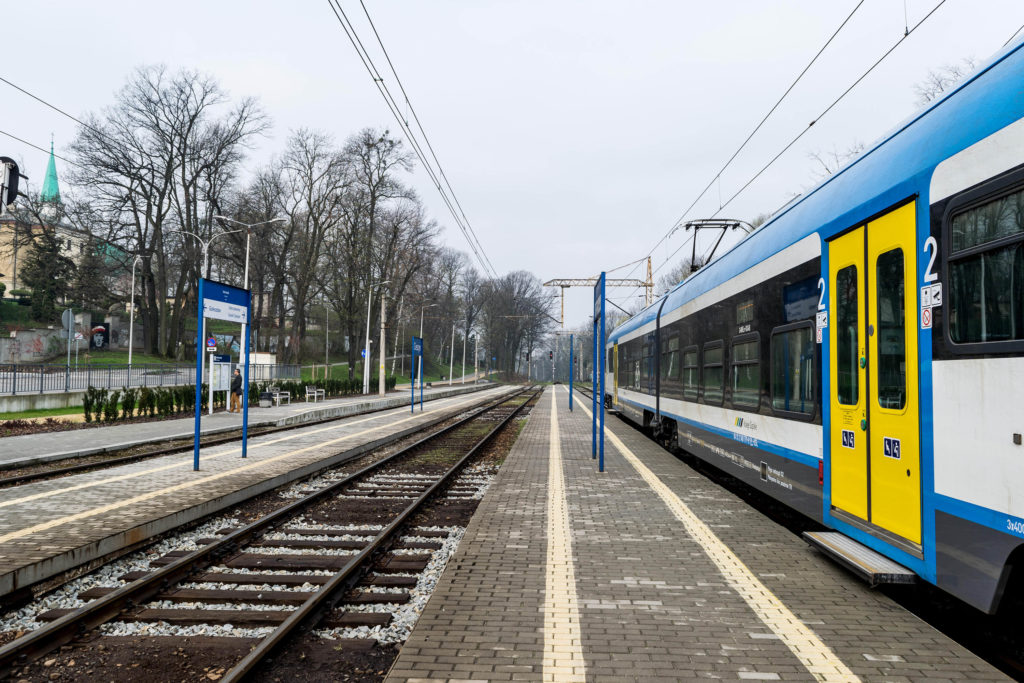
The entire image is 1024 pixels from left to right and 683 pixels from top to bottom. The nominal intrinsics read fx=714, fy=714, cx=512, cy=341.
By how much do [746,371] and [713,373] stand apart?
5.40 feet

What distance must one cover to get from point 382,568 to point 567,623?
2167 millimetres

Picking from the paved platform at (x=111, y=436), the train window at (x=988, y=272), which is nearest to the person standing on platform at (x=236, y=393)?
the paved platform at (x=111, y=436)

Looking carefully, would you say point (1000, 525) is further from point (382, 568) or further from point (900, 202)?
point (382, 568)

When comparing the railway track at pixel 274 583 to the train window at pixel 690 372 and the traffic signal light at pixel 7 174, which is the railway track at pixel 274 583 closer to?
the train window at pixel 690 372

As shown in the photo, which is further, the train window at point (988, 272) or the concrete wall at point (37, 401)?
the concrete wall at point (37, 401)

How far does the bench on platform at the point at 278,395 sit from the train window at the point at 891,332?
89.9ft

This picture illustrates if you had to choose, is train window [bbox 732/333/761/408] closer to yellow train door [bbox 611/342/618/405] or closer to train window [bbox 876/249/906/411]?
train window [bbox 876/249/906/411]

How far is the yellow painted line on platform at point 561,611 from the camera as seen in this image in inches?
145

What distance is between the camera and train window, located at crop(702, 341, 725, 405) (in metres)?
9.52

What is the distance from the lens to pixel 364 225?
4338 centimetres

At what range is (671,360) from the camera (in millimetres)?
13500

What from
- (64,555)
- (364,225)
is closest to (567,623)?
(64,555)

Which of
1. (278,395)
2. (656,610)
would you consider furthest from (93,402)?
(656,610)

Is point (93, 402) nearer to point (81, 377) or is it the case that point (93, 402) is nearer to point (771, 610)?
point (81, 377)
